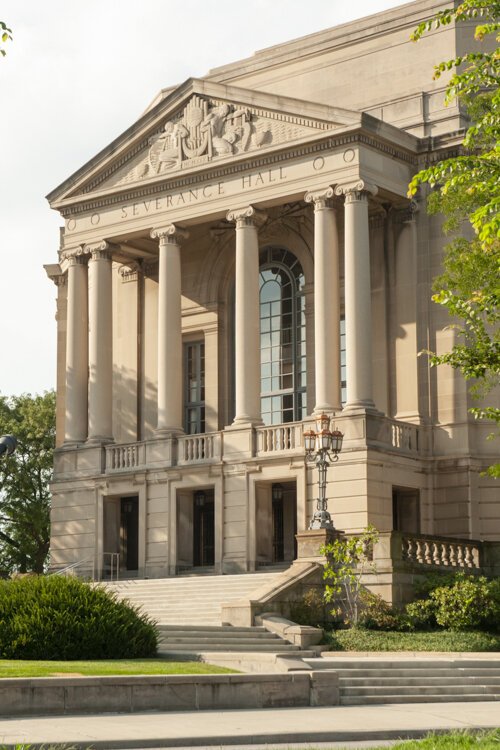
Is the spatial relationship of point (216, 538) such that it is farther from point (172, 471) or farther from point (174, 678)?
point (174, 678)

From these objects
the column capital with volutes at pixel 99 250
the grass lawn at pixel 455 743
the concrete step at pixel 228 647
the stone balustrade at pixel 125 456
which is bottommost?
the grass lawn at pixel 455 743

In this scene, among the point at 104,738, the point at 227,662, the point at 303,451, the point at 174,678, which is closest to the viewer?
the point at 104,738

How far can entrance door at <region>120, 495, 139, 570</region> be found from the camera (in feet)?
166

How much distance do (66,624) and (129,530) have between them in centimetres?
2430

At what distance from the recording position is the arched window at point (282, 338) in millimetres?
50062

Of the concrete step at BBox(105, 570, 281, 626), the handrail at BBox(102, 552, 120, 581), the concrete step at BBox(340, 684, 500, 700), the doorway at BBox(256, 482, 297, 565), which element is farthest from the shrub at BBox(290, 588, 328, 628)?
the handrail at BBox(102, 552, 120, 581)

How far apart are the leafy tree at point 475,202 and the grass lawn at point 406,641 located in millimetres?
5481

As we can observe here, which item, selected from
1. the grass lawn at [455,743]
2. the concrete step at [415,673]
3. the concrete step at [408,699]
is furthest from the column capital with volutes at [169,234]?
the grass lawn at [455,743]

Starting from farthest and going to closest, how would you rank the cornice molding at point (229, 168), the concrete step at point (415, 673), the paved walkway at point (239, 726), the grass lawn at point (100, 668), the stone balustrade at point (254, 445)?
the cornice molding at point (229, 168)
the stone balustrade at point (254, 445)
the concrete step at point (415, 673)
the grass lawn at point (100, 668)
the paved walkway at point (239, 726)

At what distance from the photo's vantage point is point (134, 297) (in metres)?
54.3

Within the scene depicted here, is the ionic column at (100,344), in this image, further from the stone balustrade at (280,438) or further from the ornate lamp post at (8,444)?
the ornate lamp post at (8,444)

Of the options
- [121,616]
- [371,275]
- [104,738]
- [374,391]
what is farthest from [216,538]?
[104,738]

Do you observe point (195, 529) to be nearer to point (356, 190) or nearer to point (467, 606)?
point (356, 190)

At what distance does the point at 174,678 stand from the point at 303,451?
22.7m
